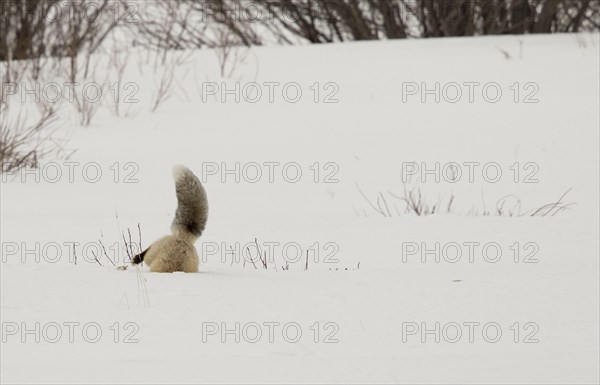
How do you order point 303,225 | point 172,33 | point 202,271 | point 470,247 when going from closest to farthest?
point 202,271, point 470,247, point 303,225, point 172,33

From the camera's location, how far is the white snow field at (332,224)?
10.6 feet

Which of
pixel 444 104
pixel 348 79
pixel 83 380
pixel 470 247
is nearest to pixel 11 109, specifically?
pixel 348 79

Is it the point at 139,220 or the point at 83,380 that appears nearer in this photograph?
the point at 83,380

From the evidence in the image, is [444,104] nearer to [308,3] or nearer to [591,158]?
[591,158]

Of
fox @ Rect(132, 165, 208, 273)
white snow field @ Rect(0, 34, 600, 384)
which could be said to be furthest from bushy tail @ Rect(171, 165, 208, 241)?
white snow field @ Rect(0, 34, 600, 384)

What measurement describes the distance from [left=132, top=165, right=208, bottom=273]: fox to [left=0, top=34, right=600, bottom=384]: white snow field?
11cm

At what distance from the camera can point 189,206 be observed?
4285 millimetres

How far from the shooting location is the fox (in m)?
4.22

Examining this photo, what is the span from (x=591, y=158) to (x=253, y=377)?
614cm

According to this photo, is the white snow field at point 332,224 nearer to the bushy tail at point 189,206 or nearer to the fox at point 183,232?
the fox at point 183,232

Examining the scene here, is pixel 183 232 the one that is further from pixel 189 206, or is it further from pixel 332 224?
pixel 332 224

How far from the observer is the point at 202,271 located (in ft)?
14.6

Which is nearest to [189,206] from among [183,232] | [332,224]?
[183,232]

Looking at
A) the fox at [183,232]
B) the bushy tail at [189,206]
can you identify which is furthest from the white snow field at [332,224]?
the bushy tail at [189,206]
